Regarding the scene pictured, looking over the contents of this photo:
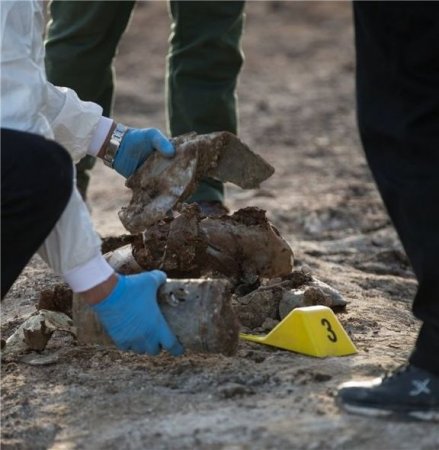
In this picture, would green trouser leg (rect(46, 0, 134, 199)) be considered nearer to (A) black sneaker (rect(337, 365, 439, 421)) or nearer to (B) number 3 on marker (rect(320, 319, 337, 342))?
(B) number 3 on marker (rect(320, 319, 337, 342))

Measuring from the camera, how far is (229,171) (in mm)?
4055

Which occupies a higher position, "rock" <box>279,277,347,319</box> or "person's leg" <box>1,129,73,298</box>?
"person's leg" <box>1,129,73,298</box>

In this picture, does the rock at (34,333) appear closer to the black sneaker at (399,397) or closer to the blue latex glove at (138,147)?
the blue latex glove at (138,147)

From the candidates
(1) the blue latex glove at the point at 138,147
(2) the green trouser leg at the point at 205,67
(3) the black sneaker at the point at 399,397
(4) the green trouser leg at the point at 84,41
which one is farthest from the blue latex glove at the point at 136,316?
(4) the green trouser leg at the point at 84,41

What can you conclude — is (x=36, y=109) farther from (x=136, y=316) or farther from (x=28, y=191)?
(x=136, y=316)

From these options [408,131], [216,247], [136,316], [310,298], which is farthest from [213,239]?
[408,131]

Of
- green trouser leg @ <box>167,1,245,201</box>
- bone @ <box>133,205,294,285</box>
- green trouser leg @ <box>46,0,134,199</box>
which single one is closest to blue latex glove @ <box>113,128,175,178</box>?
bone @ <box>133,205,294,285</box>

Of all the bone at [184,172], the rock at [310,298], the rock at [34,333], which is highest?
the bone at [184,172]

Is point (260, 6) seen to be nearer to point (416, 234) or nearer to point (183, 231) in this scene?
point (183, 231)

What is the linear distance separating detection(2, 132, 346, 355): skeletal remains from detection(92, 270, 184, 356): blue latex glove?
15.9 inches

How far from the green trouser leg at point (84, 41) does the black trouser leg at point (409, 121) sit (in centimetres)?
214

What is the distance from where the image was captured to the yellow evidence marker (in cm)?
348

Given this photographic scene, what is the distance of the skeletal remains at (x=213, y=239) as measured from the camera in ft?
12.5

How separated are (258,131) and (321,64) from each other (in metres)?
2.36
